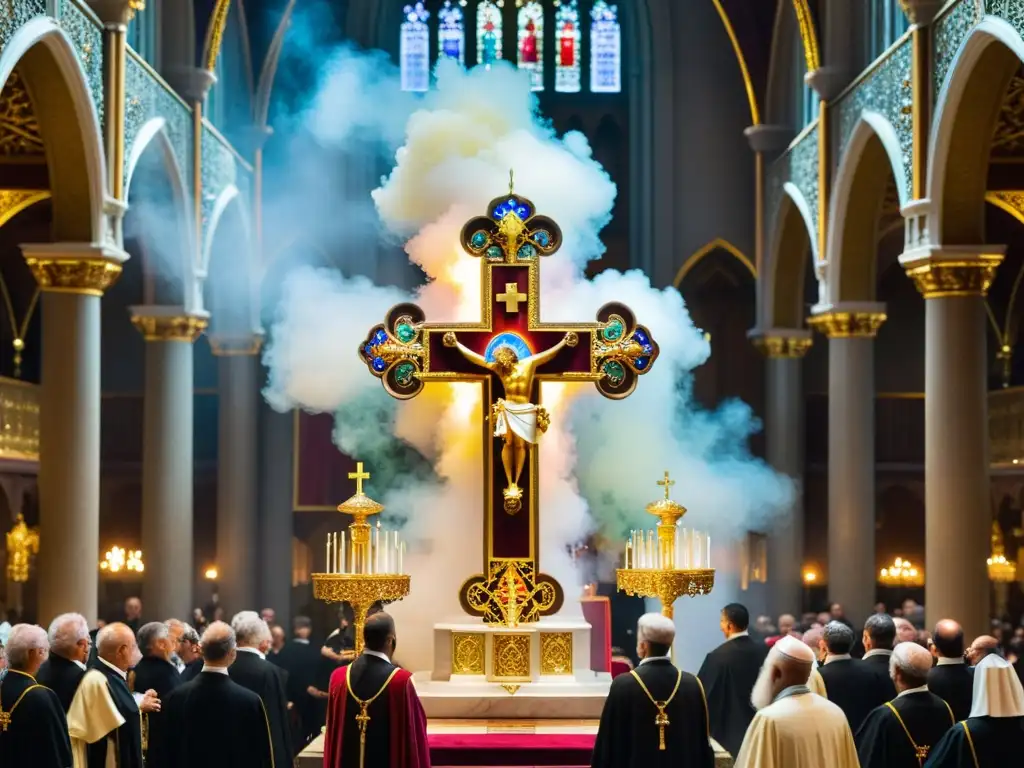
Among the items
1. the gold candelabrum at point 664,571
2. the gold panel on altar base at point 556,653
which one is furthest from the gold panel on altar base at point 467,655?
the gold candelabrum at point 664,571

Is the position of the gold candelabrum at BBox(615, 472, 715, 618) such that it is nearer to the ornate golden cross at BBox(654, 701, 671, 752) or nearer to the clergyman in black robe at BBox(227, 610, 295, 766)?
the ornate golden cross at BBox(654, 701, 671, 752)

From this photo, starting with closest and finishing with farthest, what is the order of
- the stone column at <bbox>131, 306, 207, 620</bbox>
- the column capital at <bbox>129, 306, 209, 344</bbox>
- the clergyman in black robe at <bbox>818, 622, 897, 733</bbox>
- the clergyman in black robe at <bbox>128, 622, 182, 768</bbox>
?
1. the clergyman in black robe at <bbox>128, 622, 182, 768</bbox>
2. the clergyman in black robe at <bbox>818, 622, 897, 733</bbox>
3. the stone column at <bbox>131, 306, 207, 620</bbox>
4. the column capital at <bbox>129, 306, 209, 344</bbox>

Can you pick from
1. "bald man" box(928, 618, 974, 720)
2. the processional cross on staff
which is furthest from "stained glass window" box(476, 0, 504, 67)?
"bald man" box(928, 618, 974, 720)

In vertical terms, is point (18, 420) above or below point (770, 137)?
below

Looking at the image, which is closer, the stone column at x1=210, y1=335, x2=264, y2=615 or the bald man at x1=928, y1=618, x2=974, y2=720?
the bald man at x1=928, y1=618, x2=974, y2=720

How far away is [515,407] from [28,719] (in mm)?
4551

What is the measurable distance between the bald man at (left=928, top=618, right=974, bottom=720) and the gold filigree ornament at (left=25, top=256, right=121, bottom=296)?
933 centimetres

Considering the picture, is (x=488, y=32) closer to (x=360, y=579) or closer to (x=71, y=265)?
(x=71, y=265)

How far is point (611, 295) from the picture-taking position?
14.8 m

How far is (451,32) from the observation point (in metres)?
26.2

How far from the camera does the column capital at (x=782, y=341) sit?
2361 cm

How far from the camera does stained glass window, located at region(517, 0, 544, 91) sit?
2628 cm

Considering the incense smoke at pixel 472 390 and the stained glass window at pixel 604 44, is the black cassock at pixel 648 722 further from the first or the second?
the stained glass window at pixel 604 44

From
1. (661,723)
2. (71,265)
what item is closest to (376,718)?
(661,723)
